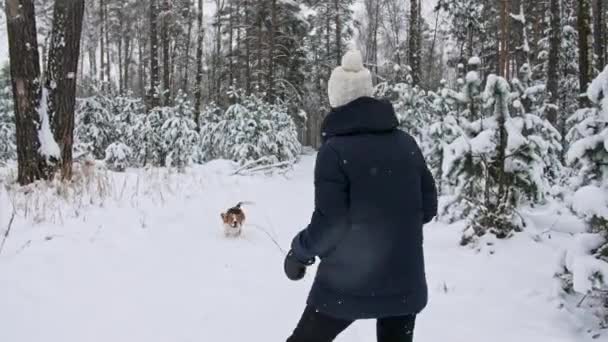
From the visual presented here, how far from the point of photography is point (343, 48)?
106 ft

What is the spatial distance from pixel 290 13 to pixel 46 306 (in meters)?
22.8

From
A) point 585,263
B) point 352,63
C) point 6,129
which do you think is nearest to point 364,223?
point 352,63

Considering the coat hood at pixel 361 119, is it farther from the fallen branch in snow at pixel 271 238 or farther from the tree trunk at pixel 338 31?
→ the tree trunk at pixel 338 31

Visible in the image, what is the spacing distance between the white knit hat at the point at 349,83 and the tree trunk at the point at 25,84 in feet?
20.4

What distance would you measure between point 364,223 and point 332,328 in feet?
1.63

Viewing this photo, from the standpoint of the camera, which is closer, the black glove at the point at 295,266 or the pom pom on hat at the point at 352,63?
the black glove at the point at 295,266

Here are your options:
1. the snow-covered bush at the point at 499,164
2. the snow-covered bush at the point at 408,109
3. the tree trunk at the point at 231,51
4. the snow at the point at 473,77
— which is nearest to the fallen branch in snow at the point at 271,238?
the snow-covered bush at the point at 499,164

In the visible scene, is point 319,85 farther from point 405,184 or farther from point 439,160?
point 405,184

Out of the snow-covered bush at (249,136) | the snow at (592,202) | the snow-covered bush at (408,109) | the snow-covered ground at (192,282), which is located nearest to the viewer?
the snow at (592,202)

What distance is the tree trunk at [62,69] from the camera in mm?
7461

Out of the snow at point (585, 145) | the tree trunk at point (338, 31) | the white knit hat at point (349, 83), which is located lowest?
the snow at point (585, 145)

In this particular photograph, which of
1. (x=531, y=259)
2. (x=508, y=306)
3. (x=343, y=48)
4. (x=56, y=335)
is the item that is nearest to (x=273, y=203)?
(x=531, y=259)

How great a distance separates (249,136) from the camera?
50.5 feet

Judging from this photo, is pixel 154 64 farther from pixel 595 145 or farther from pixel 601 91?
pixel 595 145
